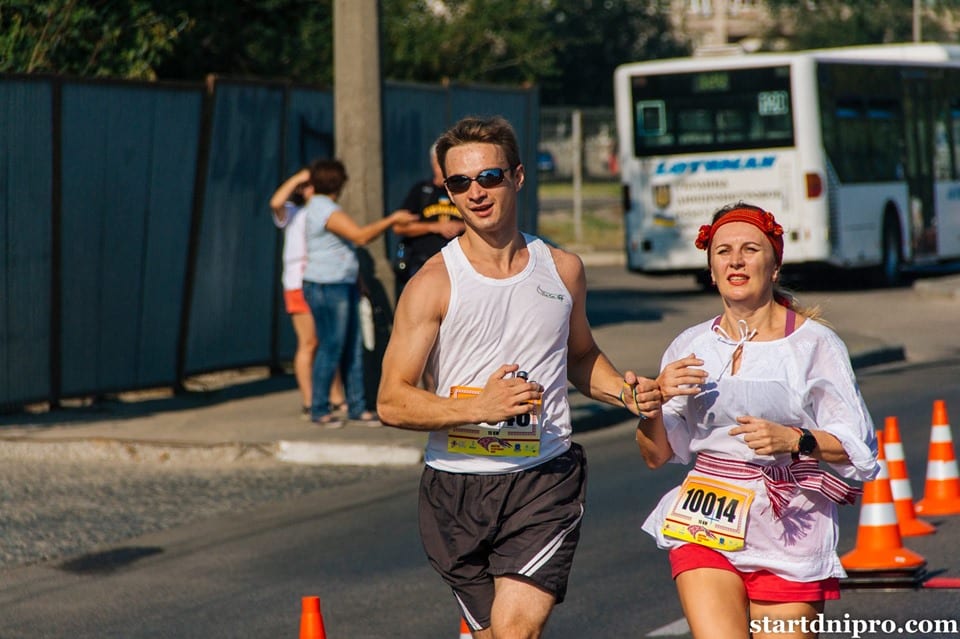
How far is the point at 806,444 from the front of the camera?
14.5 feet

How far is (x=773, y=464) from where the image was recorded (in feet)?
15.0

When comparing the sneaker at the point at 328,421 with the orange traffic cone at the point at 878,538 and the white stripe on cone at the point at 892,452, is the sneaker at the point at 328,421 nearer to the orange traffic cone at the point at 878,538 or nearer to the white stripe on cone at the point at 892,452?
the white stripe on cone at the point at 892,452

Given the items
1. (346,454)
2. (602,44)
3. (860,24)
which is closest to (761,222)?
(346,454)

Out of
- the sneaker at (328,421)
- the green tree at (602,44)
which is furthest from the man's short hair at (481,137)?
the green tree at (602,44)

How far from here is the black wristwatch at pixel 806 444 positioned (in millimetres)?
4402

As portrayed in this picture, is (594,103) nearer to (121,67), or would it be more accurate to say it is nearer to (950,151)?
(950,151)

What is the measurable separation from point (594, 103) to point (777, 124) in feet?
132

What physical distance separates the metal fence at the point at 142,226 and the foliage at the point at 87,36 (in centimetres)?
120

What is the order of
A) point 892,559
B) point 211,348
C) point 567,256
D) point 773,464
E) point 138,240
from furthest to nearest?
point 211,348
point 138,240
point 892,559
point 567,256
point 773,464

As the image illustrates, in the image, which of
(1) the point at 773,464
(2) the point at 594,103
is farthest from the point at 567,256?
(2) the point at 594,103

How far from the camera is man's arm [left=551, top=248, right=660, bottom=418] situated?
4.88 metres

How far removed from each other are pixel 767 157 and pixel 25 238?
12.9 meters

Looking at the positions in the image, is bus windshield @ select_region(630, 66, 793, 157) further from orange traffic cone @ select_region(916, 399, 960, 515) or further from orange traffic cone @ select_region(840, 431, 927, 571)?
orange traffic cone @ select_region(840, 431, 927, 571)

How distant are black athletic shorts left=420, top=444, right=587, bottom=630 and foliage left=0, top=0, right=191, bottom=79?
9.16 metres
